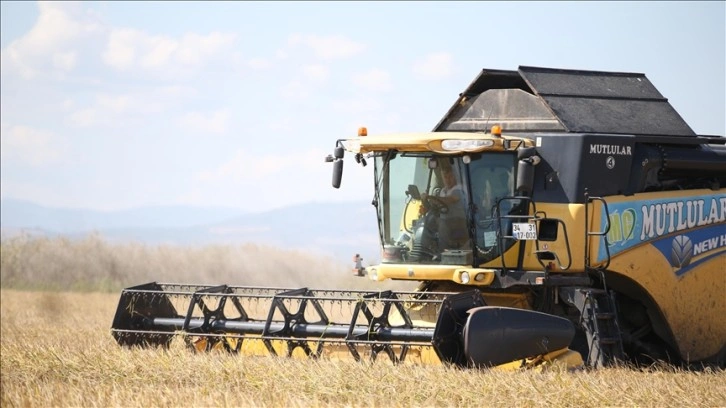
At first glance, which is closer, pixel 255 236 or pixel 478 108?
pixel 478 108

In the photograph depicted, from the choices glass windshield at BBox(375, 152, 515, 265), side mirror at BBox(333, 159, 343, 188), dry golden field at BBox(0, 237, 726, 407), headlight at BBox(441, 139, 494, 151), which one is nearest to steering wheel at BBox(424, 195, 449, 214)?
glass windshield at BBox(375, 152, 515, 265)

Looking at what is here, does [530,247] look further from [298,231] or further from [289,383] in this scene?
[298,231]

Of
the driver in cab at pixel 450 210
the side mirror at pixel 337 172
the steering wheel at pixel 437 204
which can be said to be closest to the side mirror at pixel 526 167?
the driver in cab at pixel 450 210

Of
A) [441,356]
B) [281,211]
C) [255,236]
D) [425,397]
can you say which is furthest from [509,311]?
[281,211]

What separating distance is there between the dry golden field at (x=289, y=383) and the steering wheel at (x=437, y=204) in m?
1.85

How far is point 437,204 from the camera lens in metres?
10.2

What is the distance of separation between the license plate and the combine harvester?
0.01 metres

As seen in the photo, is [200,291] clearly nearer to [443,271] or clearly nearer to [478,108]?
[443,271]

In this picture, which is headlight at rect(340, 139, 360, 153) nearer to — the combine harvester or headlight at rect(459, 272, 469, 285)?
the combine harvester

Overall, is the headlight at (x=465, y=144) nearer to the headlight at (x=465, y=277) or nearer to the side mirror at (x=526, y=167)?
the side mirror at (x=526, y=167)

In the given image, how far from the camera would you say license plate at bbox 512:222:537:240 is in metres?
9.87

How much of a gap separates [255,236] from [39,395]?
16575cm

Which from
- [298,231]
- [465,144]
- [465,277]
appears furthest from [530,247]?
[298,231]

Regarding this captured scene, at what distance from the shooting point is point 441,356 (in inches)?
348
